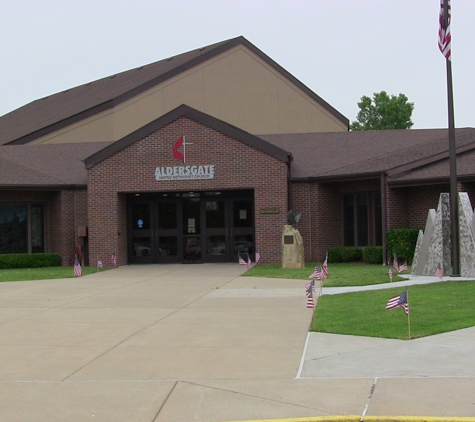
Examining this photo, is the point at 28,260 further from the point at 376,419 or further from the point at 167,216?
the point at 376,419

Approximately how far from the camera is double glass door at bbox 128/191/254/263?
26.5 metres

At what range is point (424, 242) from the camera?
18.5m

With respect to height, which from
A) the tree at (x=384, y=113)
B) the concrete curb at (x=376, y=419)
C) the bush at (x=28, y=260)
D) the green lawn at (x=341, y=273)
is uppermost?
the tree at (x=384, y=113)

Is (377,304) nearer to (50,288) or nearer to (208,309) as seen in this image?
(208,309)

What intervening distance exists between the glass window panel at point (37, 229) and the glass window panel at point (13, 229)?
269 millimetres

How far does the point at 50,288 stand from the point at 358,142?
15437mm

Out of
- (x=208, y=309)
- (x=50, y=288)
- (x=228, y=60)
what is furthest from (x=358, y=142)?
(x=208, y=309)

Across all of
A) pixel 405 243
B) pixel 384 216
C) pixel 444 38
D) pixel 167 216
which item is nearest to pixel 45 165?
pixel 167 216

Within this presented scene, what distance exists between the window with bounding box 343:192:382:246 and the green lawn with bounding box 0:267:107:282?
29.0 feet

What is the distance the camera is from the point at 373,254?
23.9 meters

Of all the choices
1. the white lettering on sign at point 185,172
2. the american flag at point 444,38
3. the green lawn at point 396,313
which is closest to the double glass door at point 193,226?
the white lettering on sign at point 185,172

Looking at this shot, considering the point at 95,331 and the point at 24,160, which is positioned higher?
the point at 24,160

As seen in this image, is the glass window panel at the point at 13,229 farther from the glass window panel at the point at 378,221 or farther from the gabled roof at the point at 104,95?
the glass window panel at the point at 378,221

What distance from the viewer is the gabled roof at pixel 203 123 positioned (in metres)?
24.7
